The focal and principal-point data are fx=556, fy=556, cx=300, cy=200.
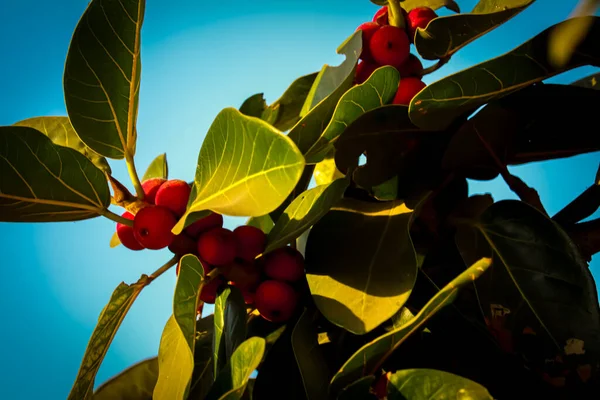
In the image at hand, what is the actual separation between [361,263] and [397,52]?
205mm

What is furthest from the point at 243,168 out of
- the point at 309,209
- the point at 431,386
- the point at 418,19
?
the point at 418,19

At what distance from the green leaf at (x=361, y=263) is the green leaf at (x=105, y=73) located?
190 mm

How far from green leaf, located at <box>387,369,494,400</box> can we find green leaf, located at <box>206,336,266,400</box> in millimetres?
94

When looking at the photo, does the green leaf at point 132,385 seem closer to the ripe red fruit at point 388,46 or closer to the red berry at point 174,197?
the red berry at point 174,197

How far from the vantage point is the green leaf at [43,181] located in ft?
1.30

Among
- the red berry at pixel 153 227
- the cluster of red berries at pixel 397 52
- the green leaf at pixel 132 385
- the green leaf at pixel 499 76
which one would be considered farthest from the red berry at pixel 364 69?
the green leaf at pixel 132 385

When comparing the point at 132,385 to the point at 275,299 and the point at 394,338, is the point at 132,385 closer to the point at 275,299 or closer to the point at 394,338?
the point at 275,299

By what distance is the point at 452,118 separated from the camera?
0.45 meters

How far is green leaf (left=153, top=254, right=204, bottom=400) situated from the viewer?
1.22ft

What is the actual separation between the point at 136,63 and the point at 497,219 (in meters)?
0.32

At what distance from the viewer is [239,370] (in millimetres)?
360

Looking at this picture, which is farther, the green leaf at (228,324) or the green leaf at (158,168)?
the green leaf at (158,168)

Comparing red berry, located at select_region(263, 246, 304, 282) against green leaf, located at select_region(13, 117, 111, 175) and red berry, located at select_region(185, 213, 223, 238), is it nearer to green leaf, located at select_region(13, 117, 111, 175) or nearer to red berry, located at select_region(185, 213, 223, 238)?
red berry, located at select_region(185, 213, 223, 238)

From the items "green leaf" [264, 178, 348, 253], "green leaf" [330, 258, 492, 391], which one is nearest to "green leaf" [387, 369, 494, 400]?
"green leaf" [330, 258, 492, 391]
